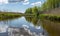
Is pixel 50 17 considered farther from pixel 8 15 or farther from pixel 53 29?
pixel 53 29

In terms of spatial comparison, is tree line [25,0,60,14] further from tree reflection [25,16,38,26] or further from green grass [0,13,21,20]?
green grass [0,13,21,20]

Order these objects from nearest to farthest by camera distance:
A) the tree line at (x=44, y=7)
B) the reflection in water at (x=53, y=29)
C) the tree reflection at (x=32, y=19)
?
the reflection in water at (x=53, y=29), the tree line at (x=44, y=7), the tree reflection at (x=32, y=19)

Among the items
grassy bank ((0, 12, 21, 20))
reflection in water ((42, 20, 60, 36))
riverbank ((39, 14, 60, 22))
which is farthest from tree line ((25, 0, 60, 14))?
reflection in water ((42, 20, 60, 36))

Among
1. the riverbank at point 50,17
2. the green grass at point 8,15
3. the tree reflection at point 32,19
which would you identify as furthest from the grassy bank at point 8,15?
the riverbank at point 50,17

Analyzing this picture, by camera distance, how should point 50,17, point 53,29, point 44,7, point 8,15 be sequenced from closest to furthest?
point 53,29 → point 8,15 → point 44,7 → point 50,17

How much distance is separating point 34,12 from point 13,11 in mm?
1294

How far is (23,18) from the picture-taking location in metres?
8.81

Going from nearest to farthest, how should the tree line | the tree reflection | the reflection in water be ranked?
1. the reflection in water
2. the tree line
3. the tree reflection

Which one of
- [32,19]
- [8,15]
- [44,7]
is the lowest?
[32,19]

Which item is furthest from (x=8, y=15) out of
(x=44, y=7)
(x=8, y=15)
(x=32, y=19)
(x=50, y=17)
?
(x=50, y=17)

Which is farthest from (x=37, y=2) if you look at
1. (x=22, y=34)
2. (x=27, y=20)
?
(x=22, y=34)

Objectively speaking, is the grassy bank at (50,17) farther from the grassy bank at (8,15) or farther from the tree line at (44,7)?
the grassy bank at (8,15)

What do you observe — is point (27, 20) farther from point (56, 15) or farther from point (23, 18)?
point (56, 15)

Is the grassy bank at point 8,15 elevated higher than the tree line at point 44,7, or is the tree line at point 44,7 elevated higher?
the tree line at point 44,7
